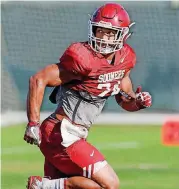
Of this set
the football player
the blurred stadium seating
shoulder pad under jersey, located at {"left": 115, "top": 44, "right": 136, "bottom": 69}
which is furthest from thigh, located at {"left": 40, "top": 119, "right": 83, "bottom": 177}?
the blurred stadium seating

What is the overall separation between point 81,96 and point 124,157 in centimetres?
470

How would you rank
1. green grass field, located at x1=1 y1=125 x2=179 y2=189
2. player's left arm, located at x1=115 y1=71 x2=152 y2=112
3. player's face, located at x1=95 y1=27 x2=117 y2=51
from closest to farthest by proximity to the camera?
player's face, located at x1=95 y1=27 x2=117 y2=51
player's left arm, located at x1=115 y1=71 x2=152 y2=112
green grass field, located at x1=1 y1=125 x2=179 y2=189

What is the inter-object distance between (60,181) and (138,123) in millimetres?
8557

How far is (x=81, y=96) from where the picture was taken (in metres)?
6.07

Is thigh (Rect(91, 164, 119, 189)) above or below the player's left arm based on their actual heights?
below

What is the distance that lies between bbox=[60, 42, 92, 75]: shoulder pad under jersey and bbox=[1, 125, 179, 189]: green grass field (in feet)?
8.36

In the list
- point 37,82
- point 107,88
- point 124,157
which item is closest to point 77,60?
point 37,82

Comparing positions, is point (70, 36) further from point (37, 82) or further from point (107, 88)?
point (37, 82)

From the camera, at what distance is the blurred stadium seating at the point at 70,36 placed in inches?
532

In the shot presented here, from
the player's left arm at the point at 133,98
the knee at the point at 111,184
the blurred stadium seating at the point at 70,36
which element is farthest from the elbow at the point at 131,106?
the blurred stadium seating at the point at 70,36

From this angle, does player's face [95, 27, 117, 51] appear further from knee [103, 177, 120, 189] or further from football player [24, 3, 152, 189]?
knee [103, 177, 120, 189]

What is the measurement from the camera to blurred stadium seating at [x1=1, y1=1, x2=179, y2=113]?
13.5m

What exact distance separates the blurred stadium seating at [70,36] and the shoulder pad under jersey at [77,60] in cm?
746

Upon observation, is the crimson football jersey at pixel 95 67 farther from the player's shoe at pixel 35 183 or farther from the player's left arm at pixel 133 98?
the player's shoe at pixel 35 183
